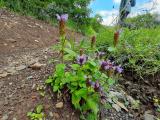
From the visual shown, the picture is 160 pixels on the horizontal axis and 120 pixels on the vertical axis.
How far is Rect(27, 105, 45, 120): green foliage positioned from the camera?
3896 mm

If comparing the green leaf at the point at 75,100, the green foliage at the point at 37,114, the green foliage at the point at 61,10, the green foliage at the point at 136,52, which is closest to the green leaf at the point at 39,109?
the green foliage at the point at 37,114

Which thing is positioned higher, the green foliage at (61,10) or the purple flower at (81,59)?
the green foliage at (61,10)

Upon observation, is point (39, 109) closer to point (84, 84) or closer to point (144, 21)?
point (84, 84)

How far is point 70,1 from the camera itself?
1317 centimetres

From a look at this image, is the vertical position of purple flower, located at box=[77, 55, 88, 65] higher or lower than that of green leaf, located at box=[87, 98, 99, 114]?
higher

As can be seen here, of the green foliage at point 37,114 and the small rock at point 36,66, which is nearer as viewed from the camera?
the green foliage at point 37,114

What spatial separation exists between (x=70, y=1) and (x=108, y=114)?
925cm

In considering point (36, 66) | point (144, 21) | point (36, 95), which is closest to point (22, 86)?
point (36, 95)

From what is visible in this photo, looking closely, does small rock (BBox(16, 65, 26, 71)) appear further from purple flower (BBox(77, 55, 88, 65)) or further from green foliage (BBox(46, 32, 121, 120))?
purple flower (BBox(77, 55, 88, 65))

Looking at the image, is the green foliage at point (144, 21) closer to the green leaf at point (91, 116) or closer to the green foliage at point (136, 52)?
the green foliage at point (136, 52)

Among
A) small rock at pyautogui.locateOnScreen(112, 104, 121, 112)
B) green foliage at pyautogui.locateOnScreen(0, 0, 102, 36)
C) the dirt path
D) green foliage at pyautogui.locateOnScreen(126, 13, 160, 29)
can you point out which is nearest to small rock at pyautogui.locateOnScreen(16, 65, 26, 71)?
the dirt path

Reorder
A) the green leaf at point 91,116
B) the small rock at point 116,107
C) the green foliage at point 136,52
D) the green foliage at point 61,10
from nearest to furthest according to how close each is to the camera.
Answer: the green leaf at point 91,116 → the small rock at point 116,107 → the green foliage at point 136,52 → the green foliage at point 61,10

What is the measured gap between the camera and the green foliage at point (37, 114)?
390cm

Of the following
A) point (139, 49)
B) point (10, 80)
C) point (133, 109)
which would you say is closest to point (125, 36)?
point (139, 49)
